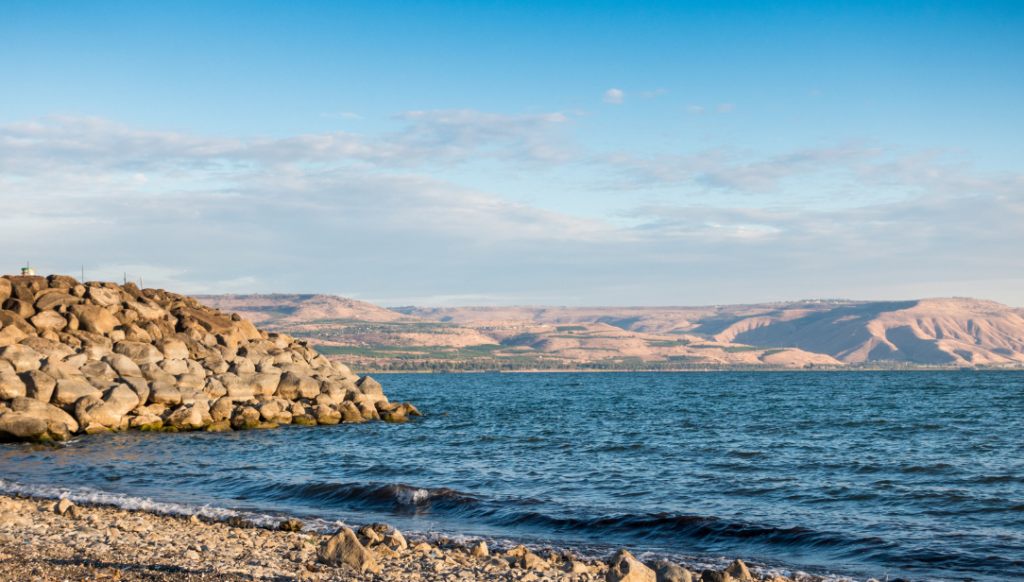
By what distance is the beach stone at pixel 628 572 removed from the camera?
38.0 ft

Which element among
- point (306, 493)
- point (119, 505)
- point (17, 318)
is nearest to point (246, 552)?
point (119, 505)

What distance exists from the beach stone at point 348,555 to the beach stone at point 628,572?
12.3 feet

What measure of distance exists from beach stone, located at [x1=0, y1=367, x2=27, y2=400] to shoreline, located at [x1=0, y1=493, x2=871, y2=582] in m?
18.1

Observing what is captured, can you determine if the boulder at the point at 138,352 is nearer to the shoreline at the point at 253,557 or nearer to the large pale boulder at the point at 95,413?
the large pale boulder at the point at 95,413

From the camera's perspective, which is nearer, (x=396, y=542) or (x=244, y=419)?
(x=396, y=542)

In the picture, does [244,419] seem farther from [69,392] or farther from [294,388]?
[69,392]

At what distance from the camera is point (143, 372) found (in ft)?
122

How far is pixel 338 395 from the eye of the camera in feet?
150

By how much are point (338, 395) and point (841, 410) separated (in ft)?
126

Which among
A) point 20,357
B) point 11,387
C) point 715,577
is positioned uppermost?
point 20,357

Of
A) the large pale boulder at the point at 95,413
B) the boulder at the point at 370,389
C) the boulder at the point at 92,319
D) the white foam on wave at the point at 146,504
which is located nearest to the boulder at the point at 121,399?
the large pale boulder at the point at 95,413

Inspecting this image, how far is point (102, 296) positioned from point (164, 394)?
32.0ft

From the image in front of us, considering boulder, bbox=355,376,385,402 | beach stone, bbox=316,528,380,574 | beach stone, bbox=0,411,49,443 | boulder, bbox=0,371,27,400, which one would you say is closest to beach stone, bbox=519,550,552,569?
beach stone, bbox=316,528,380,574

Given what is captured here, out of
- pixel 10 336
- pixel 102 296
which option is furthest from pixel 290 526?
pixel 102 296
